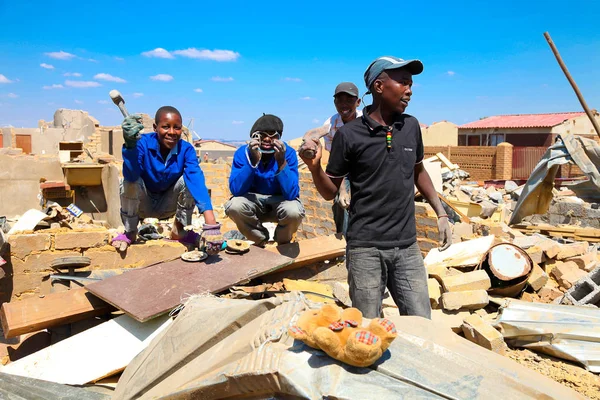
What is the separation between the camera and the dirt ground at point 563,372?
3.14m

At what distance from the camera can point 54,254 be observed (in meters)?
4.78

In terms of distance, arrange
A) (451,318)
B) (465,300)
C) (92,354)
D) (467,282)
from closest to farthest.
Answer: (92,354), (451,318), (465,300), (467,282)

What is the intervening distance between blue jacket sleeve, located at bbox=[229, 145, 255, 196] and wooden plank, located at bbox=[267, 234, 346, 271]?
65cm

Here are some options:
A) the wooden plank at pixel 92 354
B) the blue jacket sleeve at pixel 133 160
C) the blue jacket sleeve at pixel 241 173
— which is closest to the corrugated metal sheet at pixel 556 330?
the blue jacket sleeve at pixel 241 173

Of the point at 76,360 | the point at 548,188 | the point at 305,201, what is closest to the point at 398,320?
the point at 76,360

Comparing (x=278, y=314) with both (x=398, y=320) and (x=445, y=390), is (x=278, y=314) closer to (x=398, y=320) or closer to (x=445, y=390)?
(x=398, y=320)

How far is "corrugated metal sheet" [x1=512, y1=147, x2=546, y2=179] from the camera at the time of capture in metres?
21.6

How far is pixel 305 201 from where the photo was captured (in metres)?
8.68

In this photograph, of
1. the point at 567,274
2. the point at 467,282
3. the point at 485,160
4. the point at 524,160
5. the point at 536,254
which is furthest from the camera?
the point at 485,160

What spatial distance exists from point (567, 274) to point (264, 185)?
3477 mm

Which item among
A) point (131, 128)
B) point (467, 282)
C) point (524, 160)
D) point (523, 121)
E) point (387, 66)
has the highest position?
point (523, 121)

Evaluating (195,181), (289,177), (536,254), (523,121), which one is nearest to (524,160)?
(523,121)

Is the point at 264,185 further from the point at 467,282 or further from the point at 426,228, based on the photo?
the point at 426,228

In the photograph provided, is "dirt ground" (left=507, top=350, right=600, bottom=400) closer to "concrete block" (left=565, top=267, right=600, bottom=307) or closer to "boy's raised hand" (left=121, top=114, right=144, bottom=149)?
"concrete block" (left=565, top=267, right=600, bottom=307)
